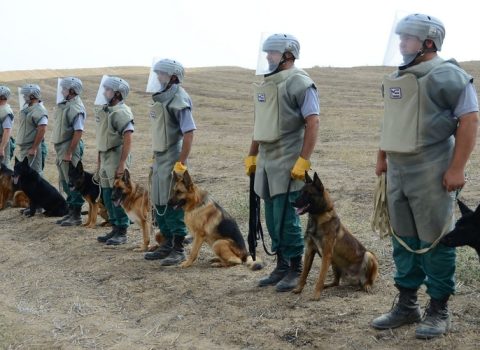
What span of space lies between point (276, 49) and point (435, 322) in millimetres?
2677

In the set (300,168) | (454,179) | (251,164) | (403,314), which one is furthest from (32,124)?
(454,179)

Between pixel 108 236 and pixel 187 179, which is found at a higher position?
pixel 187 179

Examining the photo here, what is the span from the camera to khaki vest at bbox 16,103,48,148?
11562 mm

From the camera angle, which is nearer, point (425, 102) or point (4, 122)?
point (425, 102)

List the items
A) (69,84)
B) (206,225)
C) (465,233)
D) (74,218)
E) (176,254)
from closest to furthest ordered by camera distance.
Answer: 1. (465,233)
2. (206,225)
3. (176,254)
4. (69,84)
5. (74,218)

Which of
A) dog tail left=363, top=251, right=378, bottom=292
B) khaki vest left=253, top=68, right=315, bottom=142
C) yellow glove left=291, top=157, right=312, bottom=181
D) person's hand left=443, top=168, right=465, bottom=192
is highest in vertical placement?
khaki vest left=253, top=68, right=315, bottom=142

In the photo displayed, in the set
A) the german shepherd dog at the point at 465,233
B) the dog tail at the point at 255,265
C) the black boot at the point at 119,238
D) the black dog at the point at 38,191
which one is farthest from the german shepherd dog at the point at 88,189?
the german shepherd dog at the point at 465,233

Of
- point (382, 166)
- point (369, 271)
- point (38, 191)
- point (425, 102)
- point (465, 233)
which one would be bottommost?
point (38, 191)

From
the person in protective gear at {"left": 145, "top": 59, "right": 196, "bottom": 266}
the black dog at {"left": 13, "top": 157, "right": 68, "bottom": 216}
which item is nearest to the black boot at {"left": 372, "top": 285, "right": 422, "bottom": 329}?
the person in protective gear at {"left": 145, "top": 59, "right": 196, "bottom": 266}

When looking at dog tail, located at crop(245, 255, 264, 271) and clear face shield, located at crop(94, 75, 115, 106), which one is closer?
dog tail, located at crop(245, 255, 264, 271)

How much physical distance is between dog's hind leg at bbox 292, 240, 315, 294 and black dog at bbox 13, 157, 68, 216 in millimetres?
6308

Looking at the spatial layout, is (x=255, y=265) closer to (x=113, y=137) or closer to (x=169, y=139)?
(x=169, y=139)

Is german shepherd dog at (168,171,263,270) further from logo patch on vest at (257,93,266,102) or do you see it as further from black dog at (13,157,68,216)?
black dog at (13,157,68,216)

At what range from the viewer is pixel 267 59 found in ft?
21.3
